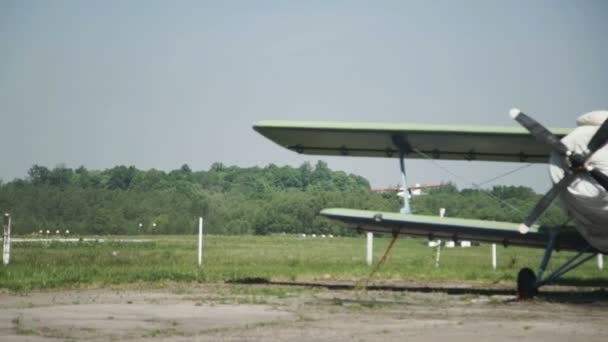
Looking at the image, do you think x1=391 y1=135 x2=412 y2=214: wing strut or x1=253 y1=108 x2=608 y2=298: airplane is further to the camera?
x1=391 y1=135 x2=412 y2=214: wing strut

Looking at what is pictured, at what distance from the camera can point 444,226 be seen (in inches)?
624

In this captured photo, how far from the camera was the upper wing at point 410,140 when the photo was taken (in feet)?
52.4

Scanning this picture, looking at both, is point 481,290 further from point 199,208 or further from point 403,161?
point 199,208

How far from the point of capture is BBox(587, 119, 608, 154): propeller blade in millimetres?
12906

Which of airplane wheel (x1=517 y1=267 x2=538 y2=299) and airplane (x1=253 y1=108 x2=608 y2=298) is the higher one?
airplane (x1=253 y1=108 x2=608 y2=298)

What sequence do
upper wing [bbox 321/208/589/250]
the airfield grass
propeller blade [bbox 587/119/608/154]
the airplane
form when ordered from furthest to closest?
the airfield grass → upper wing [bbox 321/208/589/250] → the airplane → propeller blade [bbox 587/119/608/154]

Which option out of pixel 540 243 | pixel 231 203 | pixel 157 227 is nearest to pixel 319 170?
pixel 231 203

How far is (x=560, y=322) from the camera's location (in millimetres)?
11203

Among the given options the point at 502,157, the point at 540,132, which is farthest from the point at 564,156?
the point at 502,157

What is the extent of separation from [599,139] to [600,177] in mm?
527

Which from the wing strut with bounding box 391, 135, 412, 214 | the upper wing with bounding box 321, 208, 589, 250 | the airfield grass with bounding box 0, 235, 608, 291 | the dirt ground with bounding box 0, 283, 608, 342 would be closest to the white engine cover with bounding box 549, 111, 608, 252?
the dirt ground with bounding box 0, 283, 608, 342

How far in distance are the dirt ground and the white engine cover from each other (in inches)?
44.7

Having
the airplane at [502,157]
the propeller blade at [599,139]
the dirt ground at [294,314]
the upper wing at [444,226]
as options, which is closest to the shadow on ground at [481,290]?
the dirt ground at [294,314]

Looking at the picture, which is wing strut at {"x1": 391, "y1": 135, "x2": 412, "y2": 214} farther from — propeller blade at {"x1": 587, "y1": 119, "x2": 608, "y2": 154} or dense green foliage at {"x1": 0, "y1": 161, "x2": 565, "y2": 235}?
dense green foliage at {"x1": 0, "y1": 161, "x2": 565, "y2": 235}
